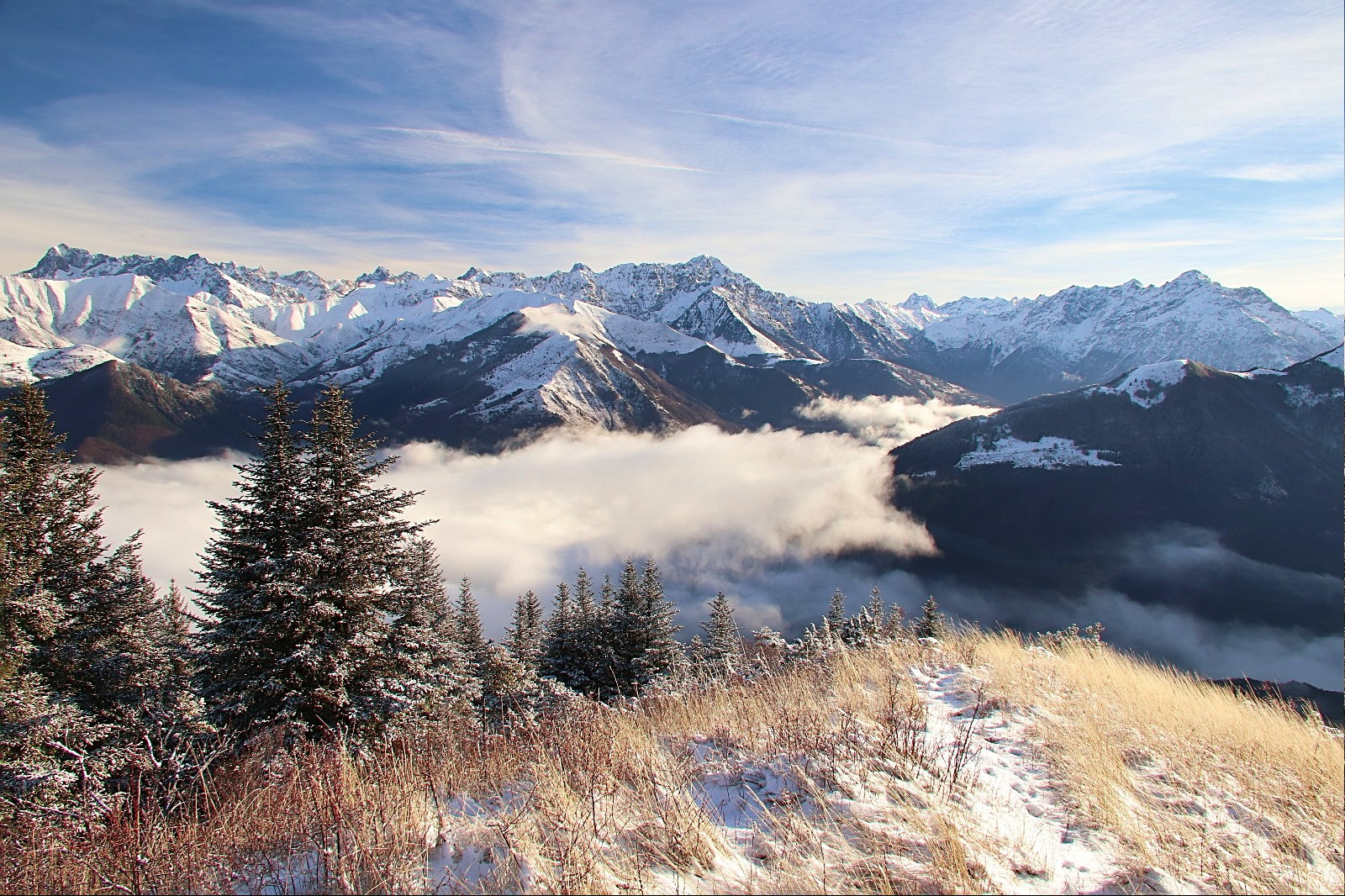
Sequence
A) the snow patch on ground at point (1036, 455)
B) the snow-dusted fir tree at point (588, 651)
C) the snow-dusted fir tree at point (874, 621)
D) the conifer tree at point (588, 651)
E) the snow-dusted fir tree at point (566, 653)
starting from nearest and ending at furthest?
the snow-dusted fir tree at point (874, 621) → the snow-dusted fir tree at point (588, 651) → the conifer tree at point (588, 651) → the snow-dusted fir tree at point (566, 653) → the snow patch on ground at point (1036, 455)

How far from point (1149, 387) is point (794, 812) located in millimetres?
242625

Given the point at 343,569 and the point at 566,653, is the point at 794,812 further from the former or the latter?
the point at 566,653

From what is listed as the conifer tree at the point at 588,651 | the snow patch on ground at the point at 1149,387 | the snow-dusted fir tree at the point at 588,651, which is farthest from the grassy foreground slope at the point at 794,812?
the snow patch on ground at the point at 1149,387

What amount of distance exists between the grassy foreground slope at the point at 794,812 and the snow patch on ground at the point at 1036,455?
200826 mm

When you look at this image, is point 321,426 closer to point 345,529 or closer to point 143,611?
point 345,529

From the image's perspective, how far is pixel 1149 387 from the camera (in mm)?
187500

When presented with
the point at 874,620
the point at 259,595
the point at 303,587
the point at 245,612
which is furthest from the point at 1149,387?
the point at 245,612

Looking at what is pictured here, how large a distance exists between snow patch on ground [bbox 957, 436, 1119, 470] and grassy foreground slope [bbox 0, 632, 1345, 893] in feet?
659

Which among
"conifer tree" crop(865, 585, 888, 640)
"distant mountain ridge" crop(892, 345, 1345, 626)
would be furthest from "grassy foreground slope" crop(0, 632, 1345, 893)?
"distant mountain ridge" crop(892, 345, 1345, 626)

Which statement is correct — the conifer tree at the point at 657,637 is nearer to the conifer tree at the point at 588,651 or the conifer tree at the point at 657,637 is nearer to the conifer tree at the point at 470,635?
the conifer tree at the point at 588,651

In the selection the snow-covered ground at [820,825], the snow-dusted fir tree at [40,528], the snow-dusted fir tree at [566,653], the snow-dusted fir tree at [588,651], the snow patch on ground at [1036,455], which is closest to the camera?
the snow-covered ground at [820,825]

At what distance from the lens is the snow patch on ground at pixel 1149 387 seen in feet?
608

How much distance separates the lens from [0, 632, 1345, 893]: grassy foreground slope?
3551 millimetres

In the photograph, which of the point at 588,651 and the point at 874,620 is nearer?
the point at 874,620
